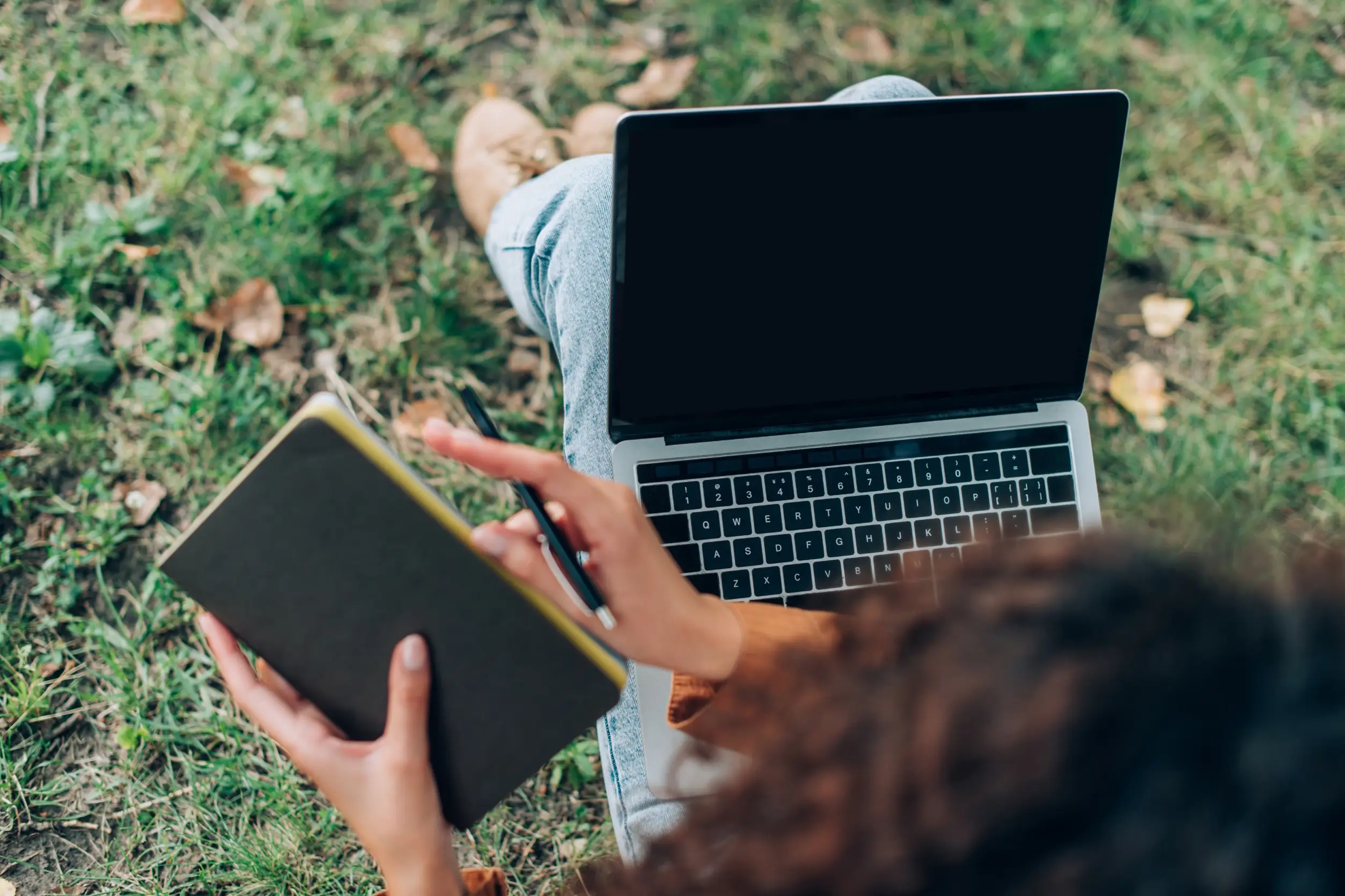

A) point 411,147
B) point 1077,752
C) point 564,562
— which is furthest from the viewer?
point 411,147

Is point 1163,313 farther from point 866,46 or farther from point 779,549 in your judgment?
point 779,549

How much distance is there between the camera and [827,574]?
1.24m

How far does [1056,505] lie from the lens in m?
1.28

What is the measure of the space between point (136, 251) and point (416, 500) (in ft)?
3.85

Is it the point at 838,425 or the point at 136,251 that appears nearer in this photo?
the point at 838,425

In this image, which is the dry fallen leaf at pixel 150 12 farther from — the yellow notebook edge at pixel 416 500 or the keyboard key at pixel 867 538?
the keyboard key at pixel 867 538

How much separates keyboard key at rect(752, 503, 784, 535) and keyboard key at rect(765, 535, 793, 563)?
12 mm

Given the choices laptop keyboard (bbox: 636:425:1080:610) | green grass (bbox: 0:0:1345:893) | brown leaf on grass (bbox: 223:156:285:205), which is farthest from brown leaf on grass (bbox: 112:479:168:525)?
laptop keyboard (bbox: 636:425:1080:610)

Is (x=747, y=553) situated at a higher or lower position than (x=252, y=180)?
lower

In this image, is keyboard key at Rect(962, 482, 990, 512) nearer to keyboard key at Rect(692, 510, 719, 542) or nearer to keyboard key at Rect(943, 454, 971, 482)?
keyboard key at Rect(943, 454, 971, 482)

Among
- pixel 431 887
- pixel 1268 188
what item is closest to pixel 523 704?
pixel 431 887

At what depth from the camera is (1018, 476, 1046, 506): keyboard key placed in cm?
127

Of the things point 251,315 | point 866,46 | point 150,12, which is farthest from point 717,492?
point 150,12

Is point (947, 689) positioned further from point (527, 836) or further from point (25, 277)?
point (25, 277)
